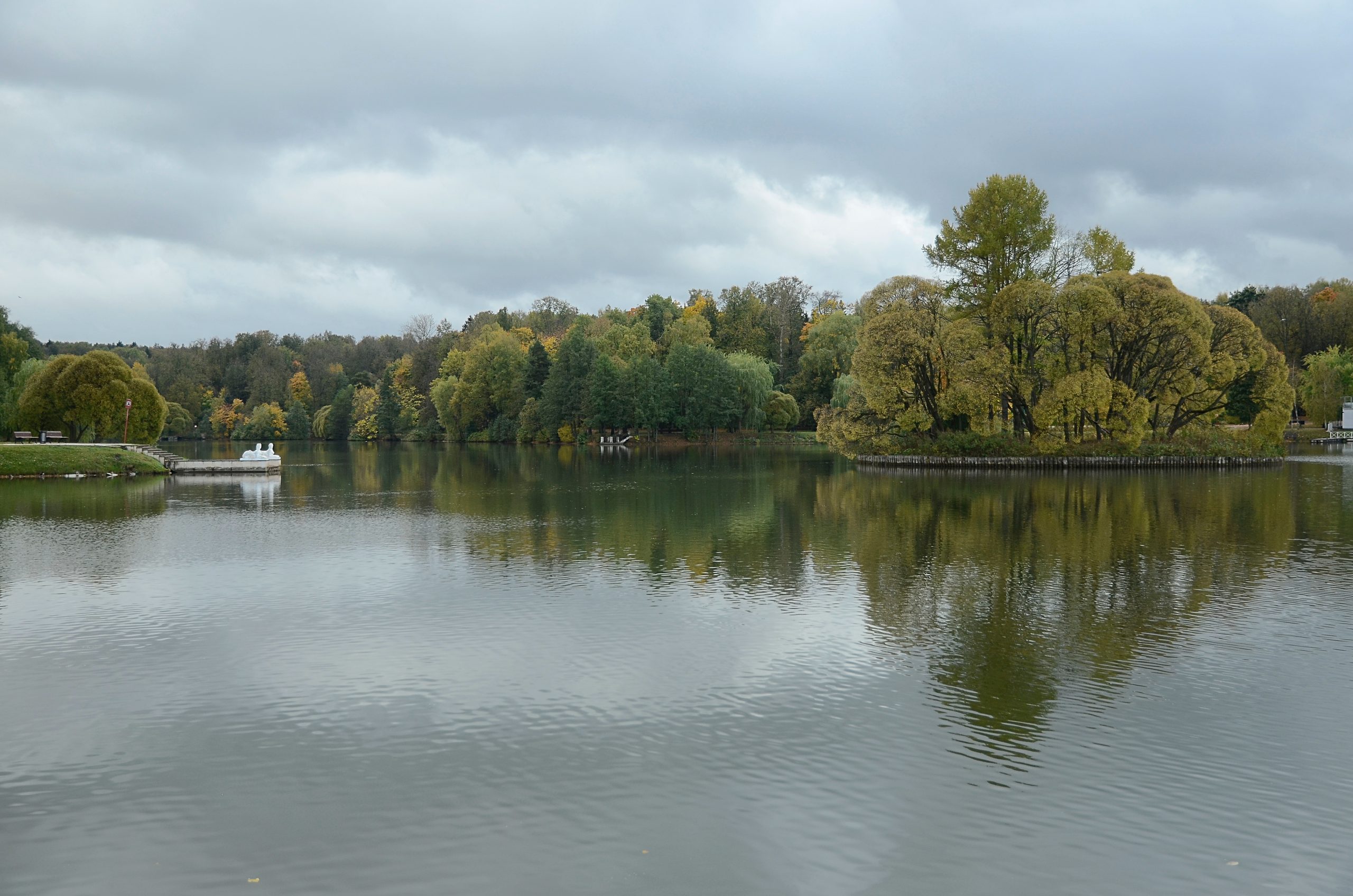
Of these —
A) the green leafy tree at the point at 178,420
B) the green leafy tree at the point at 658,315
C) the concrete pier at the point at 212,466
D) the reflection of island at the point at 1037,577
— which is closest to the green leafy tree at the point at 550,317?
the green leafy tree at the point at 658,315

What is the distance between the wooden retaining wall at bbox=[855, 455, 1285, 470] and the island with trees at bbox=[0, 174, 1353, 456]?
0.62 meters

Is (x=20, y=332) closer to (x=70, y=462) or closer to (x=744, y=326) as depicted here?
(x=70, y=462)

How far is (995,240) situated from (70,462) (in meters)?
54.7

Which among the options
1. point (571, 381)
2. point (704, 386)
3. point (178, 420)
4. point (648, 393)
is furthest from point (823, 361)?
point (178, 420)

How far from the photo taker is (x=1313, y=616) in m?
16.1

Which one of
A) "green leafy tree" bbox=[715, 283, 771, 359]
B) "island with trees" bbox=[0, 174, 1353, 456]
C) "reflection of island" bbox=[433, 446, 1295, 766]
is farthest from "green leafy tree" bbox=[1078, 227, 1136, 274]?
"green leafy tree" bbox=[715, 283, 771, 359]

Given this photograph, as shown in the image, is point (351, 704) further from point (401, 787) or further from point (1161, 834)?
point (1161, 834)

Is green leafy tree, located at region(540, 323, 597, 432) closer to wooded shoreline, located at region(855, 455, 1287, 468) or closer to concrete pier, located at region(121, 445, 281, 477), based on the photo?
concrete pier, located at region(121, 445, 281, 477)

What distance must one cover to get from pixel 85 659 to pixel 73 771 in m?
4.75

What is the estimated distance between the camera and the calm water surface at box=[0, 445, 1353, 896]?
7855 millimetres

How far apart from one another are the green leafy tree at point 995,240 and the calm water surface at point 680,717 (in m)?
37.7

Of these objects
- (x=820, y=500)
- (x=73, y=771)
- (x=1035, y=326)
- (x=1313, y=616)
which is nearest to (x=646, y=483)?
(x=820, y=500)

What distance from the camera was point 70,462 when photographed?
5088cm

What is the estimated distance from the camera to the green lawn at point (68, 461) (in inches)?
1948
